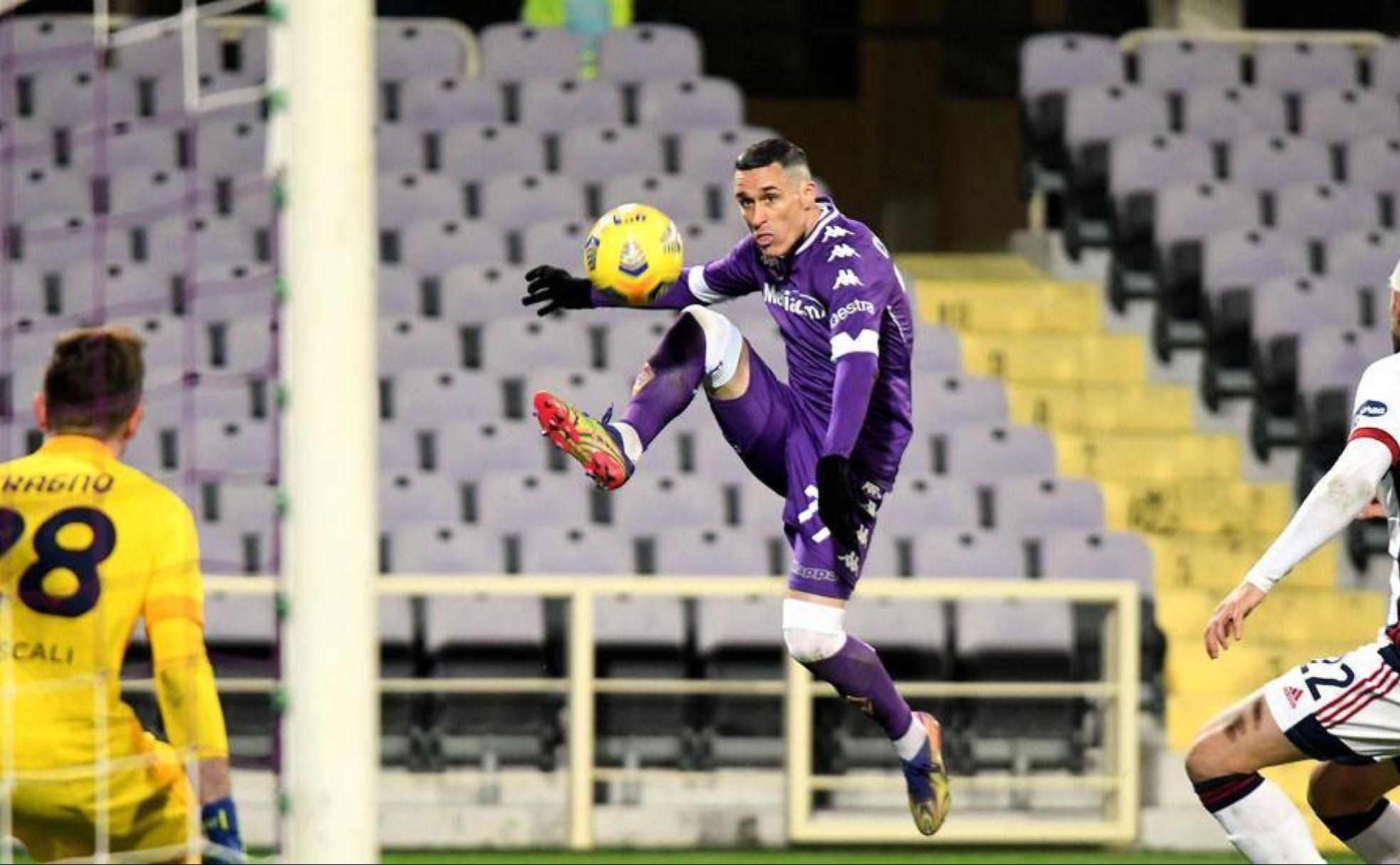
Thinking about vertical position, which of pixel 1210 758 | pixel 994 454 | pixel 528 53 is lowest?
pixel 1210 758

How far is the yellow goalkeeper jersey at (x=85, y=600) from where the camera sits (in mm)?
4762

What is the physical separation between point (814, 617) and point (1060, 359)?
5825 mm

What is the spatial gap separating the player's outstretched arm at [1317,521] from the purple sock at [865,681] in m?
1.26

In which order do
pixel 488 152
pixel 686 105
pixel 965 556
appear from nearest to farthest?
pixel 965 556, pixel 488 152, pixel 686 105

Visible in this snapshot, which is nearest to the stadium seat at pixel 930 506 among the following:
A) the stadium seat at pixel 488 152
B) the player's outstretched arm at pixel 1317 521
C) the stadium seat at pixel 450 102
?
the stadium seat at pixel 488 152

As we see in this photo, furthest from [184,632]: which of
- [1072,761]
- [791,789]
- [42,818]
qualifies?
[1072,761]

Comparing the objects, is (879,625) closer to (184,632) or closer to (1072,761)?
(1072,761)

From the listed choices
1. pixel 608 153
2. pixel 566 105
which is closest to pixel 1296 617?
pixel 608 153

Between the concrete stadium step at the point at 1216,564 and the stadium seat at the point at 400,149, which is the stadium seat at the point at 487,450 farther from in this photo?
the concrete stadium step at the point at 1216,564

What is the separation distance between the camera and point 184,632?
4.73m

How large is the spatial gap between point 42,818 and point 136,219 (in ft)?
21.5

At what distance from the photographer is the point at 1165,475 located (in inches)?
443

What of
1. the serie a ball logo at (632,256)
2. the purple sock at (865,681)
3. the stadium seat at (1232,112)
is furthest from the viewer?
the stadium seat at (1232,112)

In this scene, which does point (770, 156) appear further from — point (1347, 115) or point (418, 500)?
point (1347, 115)
